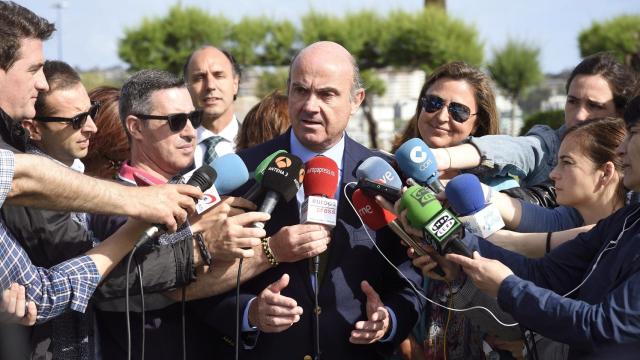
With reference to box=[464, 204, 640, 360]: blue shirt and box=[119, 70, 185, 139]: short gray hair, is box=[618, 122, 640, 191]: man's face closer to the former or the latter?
box=[464, 204, 640, 360]: blue shirt

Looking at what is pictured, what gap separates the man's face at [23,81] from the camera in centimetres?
317

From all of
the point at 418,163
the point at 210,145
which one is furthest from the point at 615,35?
the point at 418,163

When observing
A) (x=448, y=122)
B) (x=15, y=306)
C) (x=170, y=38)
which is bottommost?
(x=15, y=306)

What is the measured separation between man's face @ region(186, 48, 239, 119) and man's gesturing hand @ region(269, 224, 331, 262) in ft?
11.0

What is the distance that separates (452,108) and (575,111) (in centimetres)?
70

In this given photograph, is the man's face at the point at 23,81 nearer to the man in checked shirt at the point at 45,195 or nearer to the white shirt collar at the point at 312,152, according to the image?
the man in checked shirt at the point at 45,195

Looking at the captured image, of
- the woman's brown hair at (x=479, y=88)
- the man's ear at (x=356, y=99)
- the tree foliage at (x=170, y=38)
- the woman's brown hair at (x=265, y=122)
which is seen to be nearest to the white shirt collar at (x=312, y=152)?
the man's ear at (x=356, y=99)

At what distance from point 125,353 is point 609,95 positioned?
2.95 metres

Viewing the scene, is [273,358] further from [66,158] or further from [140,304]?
[66,158]

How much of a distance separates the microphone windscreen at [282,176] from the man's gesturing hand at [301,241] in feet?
0.53

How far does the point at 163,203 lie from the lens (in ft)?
9.98

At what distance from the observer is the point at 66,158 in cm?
446

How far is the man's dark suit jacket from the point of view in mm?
3668

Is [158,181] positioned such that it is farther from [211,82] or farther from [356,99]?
[211,82]
